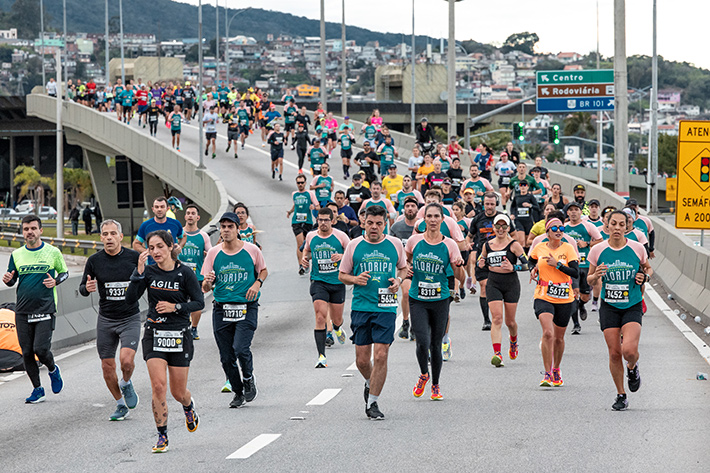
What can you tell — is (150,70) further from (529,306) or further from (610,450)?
(610,450)

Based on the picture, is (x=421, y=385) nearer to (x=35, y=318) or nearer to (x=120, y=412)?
(x=120, y=412)

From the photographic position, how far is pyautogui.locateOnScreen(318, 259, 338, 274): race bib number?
46.7ft

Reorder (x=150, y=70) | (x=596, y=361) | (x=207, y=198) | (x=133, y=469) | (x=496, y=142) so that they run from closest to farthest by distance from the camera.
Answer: (x=133, y=469) → (x=596, y=361) → (x=207, y=198) → (x=496, y=142) → (x=150, y=70)

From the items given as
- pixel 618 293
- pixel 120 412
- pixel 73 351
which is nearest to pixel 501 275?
pixel 618 293

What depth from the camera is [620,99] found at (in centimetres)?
3114

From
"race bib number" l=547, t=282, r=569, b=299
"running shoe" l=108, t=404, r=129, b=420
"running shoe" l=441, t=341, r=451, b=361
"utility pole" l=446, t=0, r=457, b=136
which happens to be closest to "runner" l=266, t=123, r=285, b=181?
"utility pole" l=446, t=0, r=457, b=136

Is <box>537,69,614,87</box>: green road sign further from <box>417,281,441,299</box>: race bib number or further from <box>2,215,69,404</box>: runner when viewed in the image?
<box>2,215,69,404</box>: runner

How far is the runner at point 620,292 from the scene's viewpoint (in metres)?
10.8

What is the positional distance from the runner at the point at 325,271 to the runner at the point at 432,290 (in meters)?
2.68

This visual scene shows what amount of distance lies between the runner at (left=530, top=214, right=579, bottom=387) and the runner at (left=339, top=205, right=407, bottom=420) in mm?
2316

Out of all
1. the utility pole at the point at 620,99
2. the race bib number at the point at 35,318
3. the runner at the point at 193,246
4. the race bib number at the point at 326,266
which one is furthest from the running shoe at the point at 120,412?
the utility pole at the point at 620,99

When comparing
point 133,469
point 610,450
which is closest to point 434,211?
point 610,450

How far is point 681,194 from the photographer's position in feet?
62.2

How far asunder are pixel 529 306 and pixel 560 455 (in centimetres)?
1156
